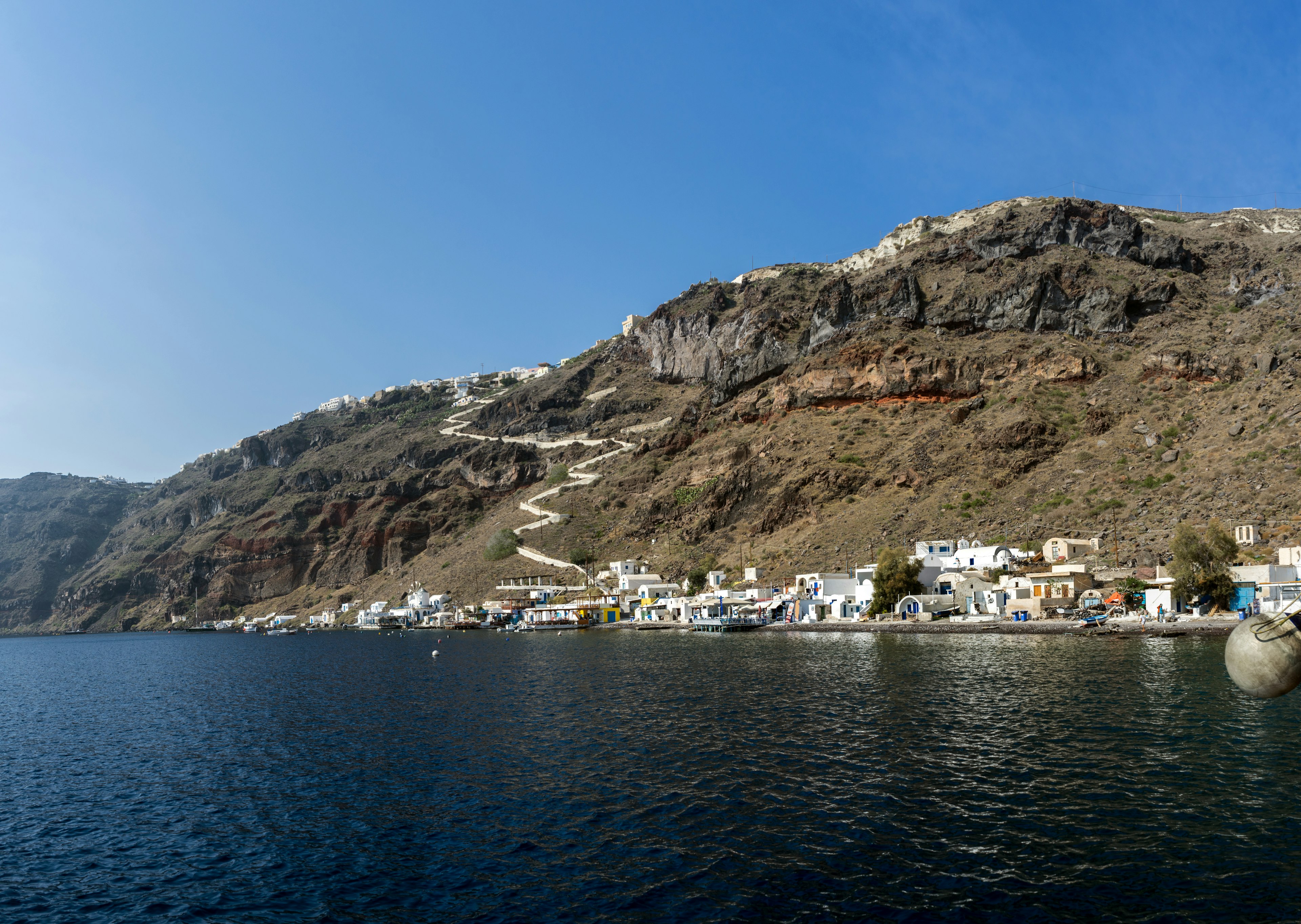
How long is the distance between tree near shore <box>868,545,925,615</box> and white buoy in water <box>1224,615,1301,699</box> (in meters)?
70.6

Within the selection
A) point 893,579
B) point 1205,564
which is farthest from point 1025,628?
point 893,579

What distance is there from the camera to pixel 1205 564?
193 ft

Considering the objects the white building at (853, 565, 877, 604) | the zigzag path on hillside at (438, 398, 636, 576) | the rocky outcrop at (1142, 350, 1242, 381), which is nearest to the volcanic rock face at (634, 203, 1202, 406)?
the rocky outcrop at (1142, 350, 1242, 381)

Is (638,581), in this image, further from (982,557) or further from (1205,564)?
(1205,564)

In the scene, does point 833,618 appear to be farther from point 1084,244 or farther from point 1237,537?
point 1084,244

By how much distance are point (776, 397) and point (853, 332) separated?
16328mm

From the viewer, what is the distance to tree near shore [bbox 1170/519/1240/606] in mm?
58344

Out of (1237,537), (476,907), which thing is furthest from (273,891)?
(1237,537)

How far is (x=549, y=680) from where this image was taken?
1918 inches

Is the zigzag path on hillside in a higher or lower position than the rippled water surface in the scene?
higher

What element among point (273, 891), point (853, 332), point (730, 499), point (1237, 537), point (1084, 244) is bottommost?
point (273, 891)

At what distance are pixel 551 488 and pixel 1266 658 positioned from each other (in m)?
144

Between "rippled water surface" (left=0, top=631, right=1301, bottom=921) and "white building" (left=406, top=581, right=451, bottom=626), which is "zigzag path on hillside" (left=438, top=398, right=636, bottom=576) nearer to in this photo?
"white building" (left=406, top=581, right=451, bottom=626)

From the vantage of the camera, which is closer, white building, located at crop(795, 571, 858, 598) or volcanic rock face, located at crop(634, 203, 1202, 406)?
white building, located at crop(795, 571, 858, 598)
